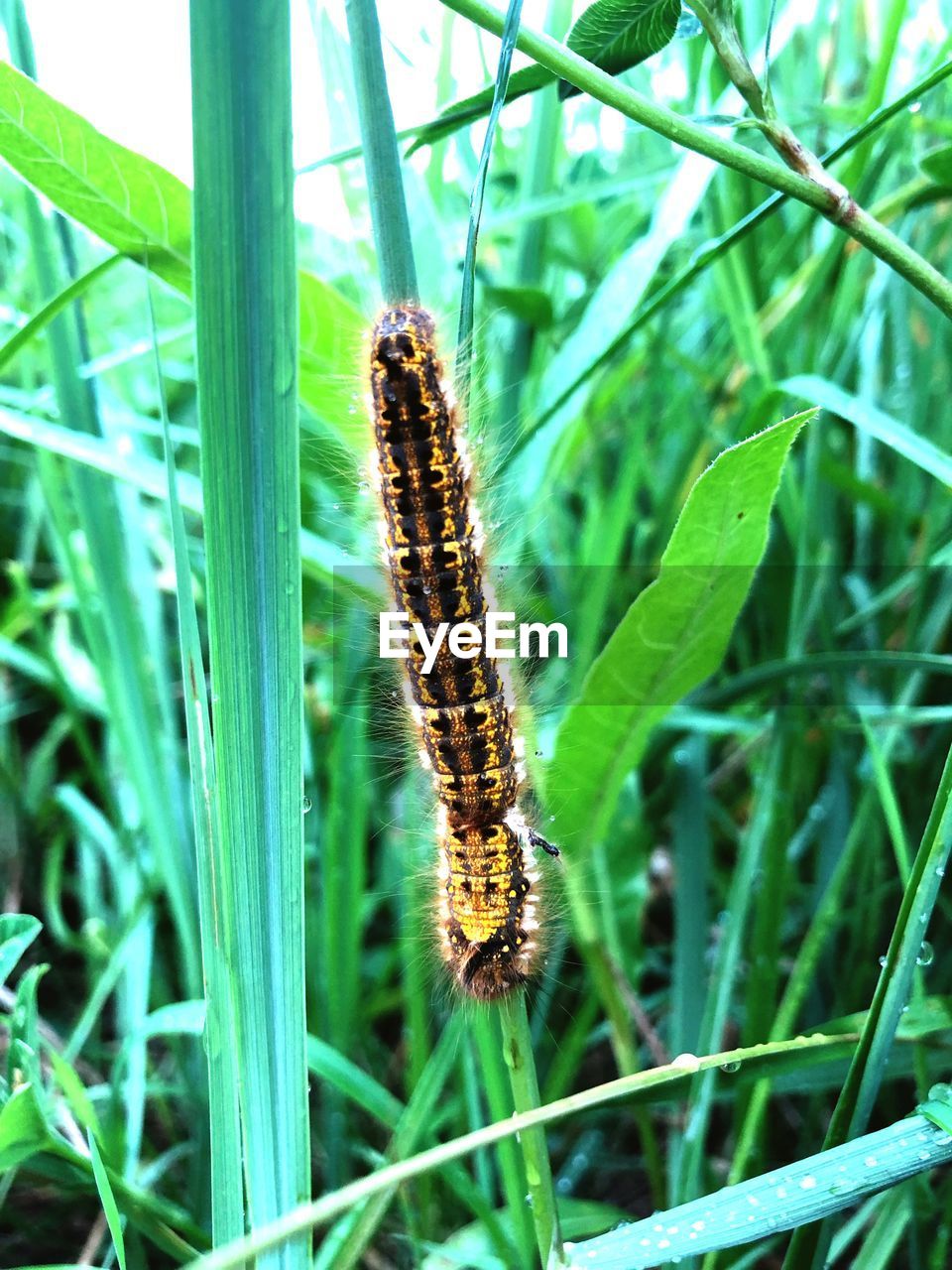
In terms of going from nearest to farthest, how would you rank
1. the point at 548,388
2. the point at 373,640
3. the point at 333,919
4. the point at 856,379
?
1. the point at 373,640
2. the point at 333,919
3. the point at 548,388
4. the point at 856,379

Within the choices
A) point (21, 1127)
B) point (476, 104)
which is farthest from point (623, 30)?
point (21, 1127)

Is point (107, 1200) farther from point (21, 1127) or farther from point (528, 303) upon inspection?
point (528, 303)

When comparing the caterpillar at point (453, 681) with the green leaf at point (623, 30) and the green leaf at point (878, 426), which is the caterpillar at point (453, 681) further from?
the green leaf at point (878, 426)

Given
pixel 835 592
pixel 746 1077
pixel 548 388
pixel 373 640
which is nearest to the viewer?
pixel 746 1077

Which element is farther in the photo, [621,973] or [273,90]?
[621,973]

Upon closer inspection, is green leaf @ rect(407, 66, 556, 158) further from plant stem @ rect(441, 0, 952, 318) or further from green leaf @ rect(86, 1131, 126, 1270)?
green leaf @ rect(86, 1131, 126, 1270)

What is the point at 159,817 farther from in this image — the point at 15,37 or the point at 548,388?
the point at 15,37

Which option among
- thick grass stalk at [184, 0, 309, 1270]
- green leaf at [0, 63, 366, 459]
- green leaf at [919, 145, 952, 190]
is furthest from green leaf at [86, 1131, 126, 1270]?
green leaf at [919, 145, 952, 190]

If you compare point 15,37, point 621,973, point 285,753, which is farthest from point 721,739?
point 15,37

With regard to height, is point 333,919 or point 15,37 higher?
point 15,37
